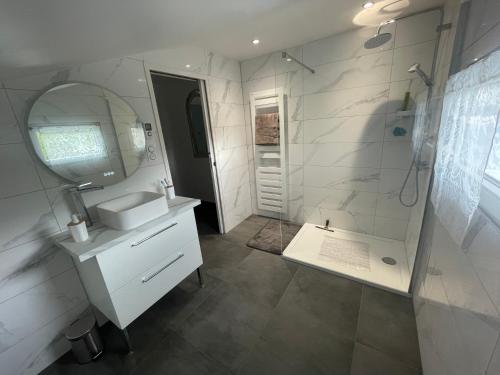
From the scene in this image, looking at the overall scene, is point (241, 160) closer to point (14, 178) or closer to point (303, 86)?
point (303, 86)

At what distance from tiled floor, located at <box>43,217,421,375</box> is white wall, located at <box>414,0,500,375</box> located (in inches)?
9.7

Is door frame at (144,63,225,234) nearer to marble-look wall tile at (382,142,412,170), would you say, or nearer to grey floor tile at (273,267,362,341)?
grey floor tile at (273,267,362,341)

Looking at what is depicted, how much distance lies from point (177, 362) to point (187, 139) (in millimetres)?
3083

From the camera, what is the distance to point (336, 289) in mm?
1777

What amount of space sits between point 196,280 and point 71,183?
4.31ft

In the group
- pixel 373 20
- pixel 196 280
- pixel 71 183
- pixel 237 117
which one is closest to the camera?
pixel 71 183

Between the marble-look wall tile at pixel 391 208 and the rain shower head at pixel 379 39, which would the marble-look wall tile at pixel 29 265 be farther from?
the marble-look wall tile at pixel 391 208

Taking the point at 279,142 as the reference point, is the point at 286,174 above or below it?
below

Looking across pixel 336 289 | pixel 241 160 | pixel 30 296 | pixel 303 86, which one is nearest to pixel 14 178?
pixel 30 296

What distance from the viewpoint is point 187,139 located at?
11.8 ft

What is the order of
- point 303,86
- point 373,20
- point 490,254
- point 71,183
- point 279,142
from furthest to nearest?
point 279,142
point 303,86
point 373,20
point 71,183
point 490,254

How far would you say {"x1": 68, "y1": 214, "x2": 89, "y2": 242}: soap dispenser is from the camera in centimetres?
119

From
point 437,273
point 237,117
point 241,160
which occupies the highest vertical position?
point 237,117

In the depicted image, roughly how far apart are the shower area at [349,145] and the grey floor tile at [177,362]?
1.19 m
